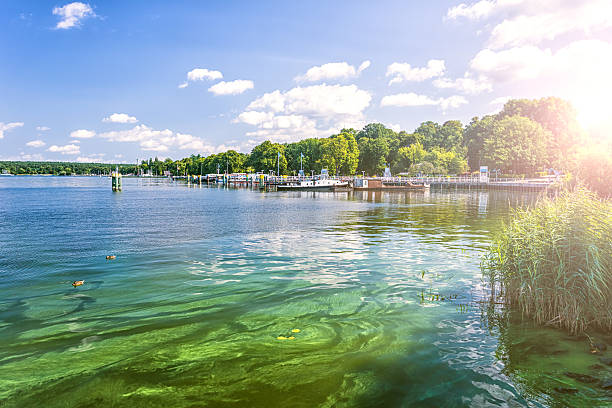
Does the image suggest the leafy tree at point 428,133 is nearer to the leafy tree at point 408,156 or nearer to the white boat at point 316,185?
the leafy tree at point 408,156

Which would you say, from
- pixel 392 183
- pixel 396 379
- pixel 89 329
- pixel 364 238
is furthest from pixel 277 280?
pixel 392 183

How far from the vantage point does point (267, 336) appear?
9.77 m

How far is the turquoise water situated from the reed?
2.82ft

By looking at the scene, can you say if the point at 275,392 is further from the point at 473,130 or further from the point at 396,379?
the point at 473,130

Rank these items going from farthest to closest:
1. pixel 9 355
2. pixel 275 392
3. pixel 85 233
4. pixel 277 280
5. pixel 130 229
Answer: pixel 130 229 → pixel 85 233 → pixel 277 280 → pixel 9 355 → pixel 275 392

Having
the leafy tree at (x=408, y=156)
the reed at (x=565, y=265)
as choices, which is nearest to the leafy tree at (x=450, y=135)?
the leafy tree at (x=408, y=156)

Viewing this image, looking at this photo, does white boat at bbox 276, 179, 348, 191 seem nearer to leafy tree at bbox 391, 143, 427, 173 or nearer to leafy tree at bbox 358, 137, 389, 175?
leafy tree at bbox 391, 143, 427, 173

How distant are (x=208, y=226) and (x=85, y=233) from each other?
29.3 feet

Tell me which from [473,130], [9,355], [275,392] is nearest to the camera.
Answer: [275,392]

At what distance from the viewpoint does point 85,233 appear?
92.0 ft

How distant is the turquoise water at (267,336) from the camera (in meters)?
7.12

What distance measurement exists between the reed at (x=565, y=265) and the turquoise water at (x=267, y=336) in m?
0.86

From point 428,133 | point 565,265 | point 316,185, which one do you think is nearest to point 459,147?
point 428,133

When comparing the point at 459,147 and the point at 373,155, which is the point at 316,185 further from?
the point at 459,147
